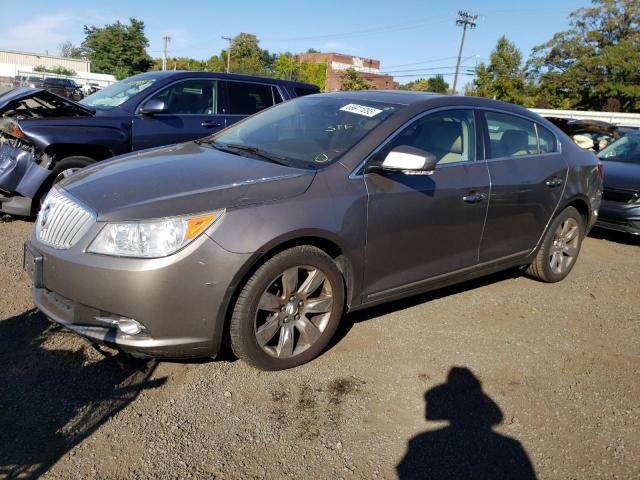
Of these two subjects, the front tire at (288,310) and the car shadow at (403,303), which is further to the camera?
the car shadow at (403,303)

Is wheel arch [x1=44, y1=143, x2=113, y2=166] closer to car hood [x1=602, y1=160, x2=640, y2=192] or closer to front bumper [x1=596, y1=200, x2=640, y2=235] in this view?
front bumper [x1=596, y1=200, x2=640, y2=235]

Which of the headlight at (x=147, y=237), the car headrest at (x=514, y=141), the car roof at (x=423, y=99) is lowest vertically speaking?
the headlight at (x=147, y=237)

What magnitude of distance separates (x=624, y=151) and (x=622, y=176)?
1.32m

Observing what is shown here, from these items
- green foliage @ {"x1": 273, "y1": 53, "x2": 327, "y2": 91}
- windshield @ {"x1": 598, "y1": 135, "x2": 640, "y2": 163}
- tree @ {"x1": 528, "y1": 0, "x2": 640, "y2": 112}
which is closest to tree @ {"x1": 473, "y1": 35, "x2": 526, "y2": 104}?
tree @ {"x1": 528, "y1": 0, "x2": 640, "y2": 112}

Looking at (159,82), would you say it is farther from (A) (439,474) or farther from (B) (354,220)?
(A) (439,474)

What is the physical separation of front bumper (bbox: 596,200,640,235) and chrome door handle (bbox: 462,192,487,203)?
3930 mm

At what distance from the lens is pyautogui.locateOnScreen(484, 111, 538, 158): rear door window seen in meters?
4.32

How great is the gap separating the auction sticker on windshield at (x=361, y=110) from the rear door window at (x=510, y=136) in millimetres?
1032

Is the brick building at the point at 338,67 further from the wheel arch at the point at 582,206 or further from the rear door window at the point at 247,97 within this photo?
the wheel arch at the point at 582,206

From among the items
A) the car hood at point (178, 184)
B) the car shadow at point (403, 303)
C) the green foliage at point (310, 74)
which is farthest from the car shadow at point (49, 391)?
the green foliage at point (310, 74)

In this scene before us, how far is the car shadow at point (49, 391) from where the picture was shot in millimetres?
2422

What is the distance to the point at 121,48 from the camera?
7400 centimetres

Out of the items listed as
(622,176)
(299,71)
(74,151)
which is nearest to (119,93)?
(74,151)

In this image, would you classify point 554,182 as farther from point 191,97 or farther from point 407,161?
point 191,97
